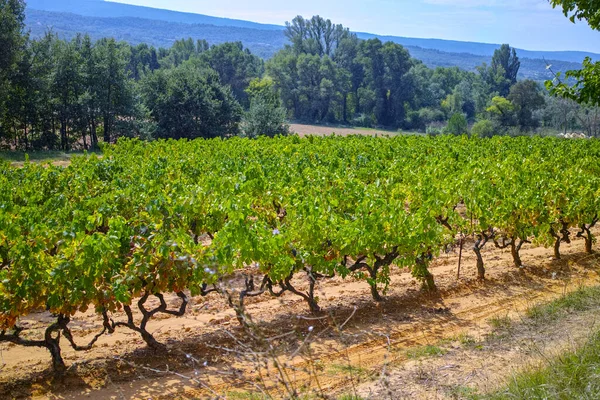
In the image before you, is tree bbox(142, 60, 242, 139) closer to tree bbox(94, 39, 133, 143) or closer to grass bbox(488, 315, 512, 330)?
tree bbox(94, 39, 133, 143)

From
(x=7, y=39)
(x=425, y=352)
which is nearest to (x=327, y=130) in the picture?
(x=7, y=39)

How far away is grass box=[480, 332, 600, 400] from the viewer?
15.1 ft

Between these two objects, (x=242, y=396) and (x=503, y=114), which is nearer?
(x=242, y=396)

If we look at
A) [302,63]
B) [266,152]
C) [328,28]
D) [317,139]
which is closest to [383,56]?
[302,63]

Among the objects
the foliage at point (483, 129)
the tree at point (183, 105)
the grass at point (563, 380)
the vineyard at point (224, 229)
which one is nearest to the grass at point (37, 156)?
the tree at point (183, 105)

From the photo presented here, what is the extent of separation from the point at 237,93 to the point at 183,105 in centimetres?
4791

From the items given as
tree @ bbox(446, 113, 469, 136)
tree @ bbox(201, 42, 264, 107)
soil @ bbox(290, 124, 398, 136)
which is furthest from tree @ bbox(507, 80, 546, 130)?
tree @ bbox(201, 42, 264, 107)

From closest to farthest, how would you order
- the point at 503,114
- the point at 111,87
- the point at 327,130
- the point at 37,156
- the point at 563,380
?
1. the point at 563,380
2. the point at 37,156
3. the point at 111,87
4. the point at 503,114
5. the point at 327,130

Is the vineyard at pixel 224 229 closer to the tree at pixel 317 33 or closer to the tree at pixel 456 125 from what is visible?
the tree at pixel 456 125

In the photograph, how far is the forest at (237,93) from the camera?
35.2 metres

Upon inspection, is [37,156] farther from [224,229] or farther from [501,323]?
[501,323]

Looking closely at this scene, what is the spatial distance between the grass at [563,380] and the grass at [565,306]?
8.96 feet

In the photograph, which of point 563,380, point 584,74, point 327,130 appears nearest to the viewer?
point 563,380

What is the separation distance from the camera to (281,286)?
8859 mm
